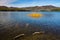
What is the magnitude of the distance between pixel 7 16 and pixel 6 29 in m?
0.16

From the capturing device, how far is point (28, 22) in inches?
46.1

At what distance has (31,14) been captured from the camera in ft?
3.88

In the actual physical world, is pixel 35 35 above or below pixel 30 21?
below

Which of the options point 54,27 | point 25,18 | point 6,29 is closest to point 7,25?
point 6,29

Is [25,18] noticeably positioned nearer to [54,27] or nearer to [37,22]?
[37,22]

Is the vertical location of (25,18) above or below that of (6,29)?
above

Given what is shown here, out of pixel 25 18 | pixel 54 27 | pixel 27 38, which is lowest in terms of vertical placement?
pixel 27 38

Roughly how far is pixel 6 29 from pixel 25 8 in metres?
0.34

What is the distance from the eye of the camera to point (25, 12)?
1.19 m

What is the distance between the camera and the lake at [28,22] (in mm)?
1127

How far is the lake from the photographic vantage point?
1127 mm

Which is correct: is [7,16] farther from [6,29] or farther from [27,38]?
[27,38]

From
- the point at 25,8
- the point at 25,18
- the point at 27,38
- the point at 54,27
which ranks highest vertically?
the point at 25,8

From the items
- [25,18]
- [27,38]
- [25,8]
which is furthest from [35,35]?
[25,8]
